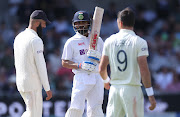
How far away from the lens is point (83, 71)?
7156mm

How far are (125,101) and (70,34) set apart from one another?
26.2ft

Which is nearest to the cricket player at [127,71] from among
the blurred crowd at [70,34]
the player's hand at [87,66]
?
the player's hand at [87,66]

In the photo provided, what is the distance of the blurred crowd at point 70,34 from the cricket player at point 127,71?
242 inches

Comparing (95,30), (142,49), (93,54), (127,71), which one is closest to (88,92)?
(93,54)

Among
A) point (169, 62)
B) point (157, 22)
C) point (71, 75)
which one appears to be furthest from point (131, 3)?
point (71, 75)

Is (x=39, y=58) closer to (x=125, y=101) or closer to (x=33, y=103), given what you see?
(x=33, y=103)

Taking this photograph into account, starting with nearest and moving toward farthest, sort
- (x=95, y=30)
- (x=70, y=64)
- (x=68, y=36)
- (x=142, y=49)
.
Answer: (x=142, y=49) → (x=70, y=64) → (x=95, y=30) → (x=68, y=36)

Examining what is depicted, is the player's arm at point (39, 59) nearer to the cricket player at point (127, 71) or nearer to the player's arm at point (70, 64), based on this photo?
the player's arm at point (70, 64)

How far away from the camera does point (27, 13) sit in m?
14.1

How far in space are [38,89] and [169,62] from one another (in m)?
6.85

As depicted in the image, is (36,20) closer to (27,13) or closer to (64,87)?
(64,87)

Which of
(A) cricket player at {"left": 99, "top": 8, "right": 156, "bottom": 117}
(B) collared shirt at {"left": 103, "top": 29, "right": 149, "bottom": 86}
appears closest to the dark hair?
(A) cricket player at {"left": 99, "top": 8, "right": 156, "bottom": 117}

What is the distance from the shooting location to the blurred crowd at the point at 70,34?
12.2 m

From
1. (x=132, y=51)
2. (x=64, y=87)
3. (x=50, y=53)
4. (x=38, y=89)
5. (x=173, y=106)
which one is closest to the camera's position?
(x=132, y=51)
